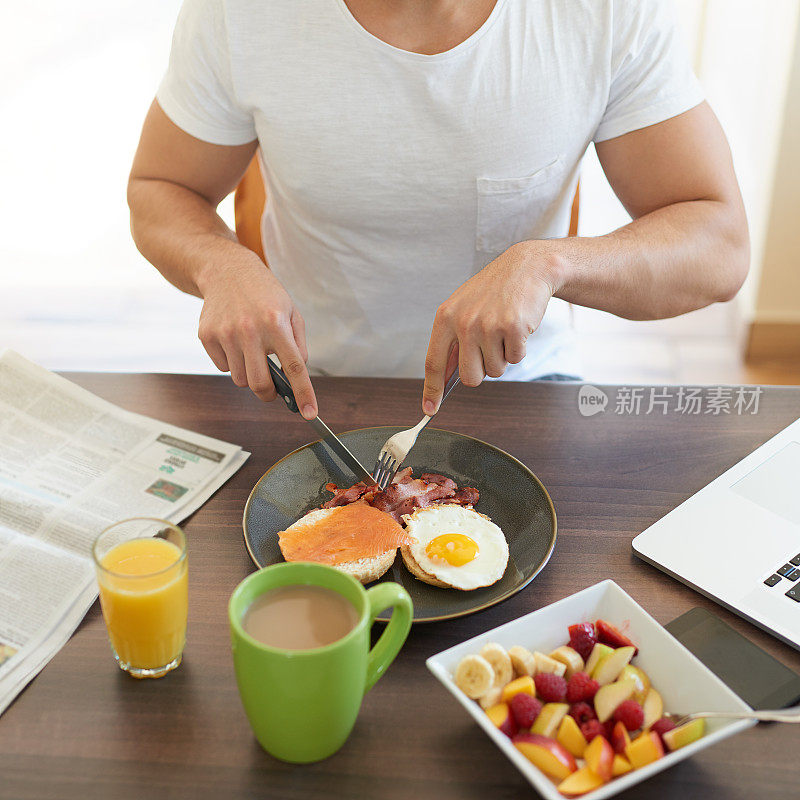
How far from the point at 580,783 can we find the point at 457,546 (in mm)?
296

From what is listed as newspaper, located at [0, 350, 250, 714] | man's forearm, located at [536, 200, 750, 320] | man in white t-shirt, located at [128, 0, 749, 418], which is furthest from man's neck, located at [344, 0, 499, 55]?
newspaper, located at [0, 350, 250, 714]

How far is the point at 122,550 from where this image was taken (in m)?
0.75

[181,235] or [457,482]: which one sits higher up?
[181,235]

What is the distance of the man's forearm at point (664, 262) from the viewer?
114 cm

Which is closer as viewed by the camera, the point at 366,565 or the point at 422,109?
the point at 366,565

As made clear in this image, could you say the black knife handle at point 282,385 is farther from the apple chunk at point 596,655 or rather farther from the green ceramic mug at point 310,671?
the apple chunk at point 596,655

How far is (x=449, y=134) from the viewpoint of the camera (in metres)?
1.27

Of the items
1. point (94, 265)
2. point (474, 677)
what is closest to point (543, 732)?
point (474, 677)

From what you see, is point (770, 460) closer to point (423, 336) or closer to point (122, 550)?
point (423, 336)

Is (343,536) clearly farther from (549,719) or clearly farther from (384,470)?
(549,719)

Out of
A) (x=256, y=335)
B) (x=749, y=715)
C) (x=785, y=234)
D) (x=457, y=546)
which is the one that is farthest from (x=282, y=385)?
(x=785, y=234)

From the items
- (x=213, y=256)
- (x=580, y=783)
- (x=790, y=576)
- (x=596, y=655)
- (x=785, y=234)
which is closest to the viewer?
(x=580, y=783)

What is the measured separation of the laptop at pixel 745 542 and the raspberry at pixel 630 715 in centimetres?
21

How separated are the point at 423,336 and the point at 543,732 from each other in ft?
2.94
